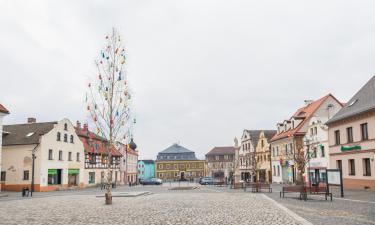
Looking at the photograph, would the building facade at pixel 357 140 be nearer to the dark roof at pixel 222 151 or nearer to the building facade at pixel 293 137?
the building facade at pixel 293 137

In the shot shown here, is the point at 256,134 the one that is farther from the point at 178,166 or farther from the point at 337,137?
the point at 178,166

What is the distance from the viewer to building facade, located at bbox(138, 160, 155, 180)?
12228cm

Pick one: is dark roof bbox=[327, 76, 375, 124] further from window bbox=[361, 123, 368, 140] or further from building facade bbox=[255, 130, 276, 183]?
building facade bbox=[255, 130, 276, 183]

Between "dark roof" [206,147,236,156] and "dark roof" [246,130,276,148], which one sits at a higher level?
"dark roof" [246,130,276,148]

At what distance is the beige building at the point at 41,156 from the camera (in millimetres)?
43375

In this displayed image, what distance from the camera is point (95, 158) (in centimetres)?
5709

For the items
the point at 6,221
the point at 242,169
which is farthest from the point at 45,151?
the point at 242,169

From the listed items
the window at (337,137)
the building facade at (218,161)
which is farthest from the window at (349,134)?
the building facade at (218,161)

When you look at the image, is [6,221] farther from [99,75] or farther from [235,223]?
[99,75]

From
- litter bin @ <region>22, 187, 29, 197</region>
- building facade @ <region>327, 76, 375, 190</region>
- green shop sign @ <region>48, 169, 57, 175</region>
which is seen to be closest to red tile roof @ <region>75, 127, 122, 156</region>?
green shop sign @ <region>48, 169, 57, 175</region>

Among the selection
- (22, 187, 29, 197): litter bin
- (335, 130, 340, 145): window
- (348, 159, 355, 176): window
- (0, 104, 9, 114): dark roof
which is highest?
(0, 104, 9, 114): dark roof

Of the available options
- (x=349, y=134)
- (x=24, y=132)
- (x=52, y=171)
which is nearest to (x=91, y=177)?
(x=52, y=171)

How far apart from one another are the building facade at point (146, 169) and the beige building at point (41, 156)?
234 feet

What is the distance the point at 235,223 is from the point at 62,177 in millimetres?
39041
